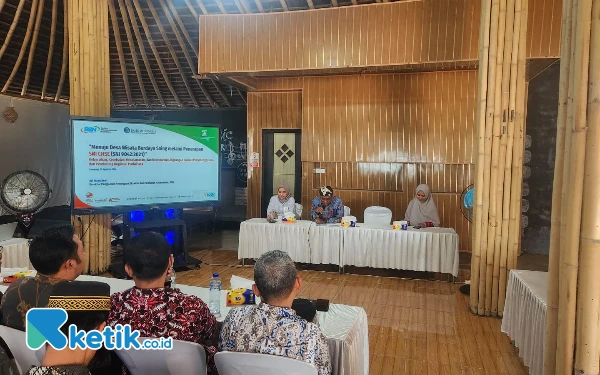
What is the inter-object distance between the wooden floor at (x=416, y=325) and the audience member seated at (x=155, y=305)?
1.77 m

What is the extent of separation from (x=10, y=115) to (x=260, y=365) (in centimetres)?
1030

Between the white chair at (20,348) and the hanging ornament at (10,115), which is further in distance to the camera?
the hanging ornament at (10,115)

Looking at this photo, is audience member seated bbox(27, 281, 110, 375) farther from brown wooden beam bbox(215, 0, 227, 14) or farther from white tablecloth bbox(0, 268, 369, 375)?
brown wooden beam bbox(215, 0, 227, 14)

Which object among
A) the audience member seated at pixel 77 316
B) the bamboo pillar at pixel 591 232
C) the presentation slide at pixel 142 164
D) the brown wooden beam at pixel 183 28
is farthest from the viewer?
the brown wooden beam at pixel 183 28

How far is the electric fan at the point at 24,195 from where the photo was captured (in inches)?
278

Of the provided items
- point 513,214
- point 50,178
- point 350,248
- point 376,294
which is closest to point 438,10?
point 513,214

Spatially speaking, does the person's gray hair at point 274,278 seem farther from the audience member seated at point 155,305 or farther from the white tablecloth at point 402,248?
the white tablecloth at point 402,248

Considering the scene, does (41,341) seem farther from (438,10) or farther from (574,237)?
(438,10)

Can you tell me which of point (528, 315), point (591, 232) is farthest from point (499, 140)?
point (591, 232)

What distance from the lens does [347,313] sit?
8.23 ft

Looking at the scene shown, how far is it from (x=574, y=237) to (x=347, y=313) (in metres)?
1.27

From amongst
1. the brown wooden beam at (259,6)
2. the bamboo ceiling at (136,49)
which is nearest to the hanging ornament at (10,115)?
the bamboo ceiling at (136,49)

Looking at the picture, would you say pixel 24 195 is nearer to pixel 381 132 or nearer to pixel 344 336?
pixel 381 132

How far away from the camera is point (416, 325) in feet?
13.5
